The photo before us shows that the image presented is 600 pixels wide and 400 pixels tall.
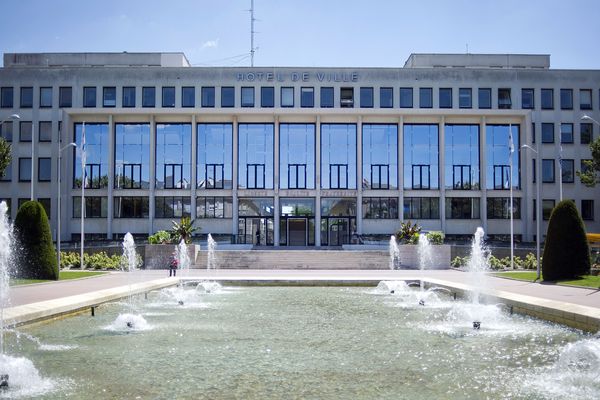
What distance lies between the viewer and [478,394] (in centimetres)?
938

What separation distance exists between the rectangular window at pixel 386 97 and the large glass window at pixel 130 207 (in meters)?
24.0

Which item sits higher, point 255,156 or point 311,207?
point 255,156

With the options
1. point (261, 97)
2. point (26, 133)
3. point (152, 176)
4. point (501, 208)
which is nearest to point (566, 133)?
point (501, 208)

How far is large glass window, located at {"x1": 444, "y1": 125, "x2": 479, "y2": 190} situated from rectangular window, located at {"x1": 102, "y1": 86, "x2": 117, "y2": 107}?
3166cm

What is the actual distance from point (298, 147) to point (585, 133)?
90.1 feet

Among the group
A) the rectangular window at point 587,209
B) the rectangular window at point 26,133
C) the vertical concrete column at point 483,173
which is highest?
the rectangular window at point 26,133

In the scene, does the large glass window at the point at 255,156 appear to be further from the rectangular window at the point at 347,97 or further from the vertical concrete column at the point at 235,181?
the rectangular window at the point at 347,97

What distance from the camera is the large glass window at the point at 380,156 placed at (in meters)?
57.5

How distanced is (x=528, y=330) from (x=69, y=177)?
163ft

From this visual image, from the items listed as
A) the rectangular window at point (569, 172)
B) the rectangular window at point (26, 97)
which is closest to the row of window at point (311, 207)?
the rectangular window at point (569, 172)

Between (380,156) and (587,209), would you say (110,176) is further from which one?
(587,209)

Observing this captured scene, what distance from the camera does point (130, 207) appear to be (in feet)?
187

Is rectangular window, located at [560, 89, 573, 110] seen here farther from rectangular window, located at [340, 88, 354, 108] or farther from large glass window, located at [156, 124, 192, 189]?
large glass window, located at [156, 124, 192, 189]

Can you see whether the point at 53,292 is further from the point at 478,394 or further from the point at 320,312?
the point at 478,394
